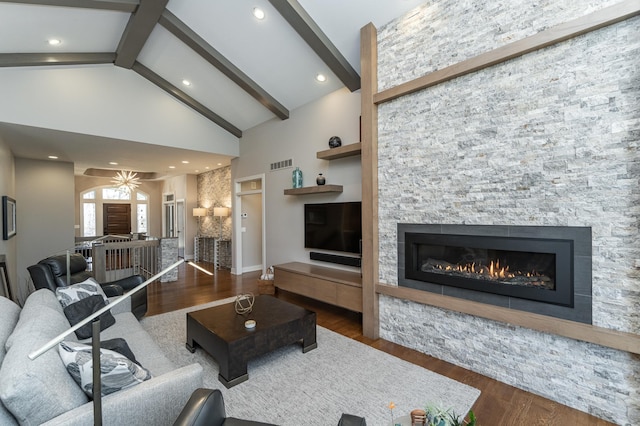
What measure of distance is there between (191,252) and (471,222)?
8849mm

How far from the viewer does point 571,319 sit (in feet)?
7.28

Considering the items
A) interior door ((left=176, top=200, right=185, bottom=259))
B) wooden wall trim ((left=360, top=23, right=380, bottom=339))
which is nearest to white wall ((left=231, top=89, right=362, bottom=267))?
wooden wall trim ((left=360, top=23, right=380, bottom=339))

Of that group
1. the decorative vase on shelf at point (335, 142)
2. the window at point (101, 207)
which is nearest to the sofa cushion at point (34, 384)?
→ the decorative vase on shelf at point (335, 142)

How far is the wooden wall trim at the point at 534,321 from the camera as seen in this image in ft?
6.59

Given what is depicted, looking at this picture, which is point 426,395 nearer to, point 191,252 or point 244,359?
point 244,359

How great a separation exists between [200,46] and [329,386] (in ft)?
15.4

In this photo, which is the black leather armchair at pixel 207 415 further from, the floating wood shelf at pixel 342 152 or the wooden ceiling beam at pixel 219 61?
the wooden ceiling beam at pixel 219 61

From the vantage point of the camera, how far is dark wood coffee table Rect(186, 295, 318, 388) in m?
2.51

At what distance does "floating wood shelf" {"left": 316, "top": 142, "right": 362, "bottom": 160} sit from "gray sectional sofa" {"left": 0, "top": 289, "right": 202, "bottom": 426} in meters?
3.15

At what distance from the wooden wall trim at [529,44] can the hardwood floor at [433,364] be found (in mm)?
2700

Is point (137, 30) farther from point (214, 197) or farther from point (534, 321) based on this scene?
point (534, 321)

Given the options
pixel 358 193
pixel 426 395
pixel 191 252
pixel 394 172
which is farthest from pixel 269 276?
pixel 191 252

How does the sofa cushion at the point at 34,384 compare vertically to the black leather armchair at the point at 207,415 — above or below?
above

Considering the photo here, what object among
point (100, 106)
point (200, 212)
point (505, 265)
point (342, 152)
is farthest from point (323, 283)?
point (200, 212)
